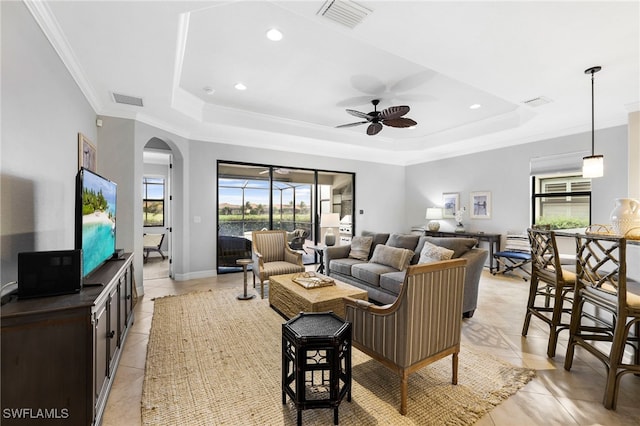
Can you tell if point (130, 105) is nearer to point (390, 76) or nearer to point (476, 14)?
point (390, 76)

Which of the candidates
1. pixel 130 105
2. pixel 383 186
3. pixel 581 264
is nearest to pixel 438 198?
pixel 383 186

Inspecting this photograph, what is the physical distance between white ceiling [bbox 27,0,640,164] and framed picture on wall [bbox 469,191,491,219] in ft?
4.93

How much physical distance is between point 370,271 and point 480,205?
3.97 m

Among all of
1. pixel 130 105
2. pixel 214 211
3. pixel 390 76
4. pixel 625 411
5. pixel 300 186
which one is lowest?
pixel 625 411

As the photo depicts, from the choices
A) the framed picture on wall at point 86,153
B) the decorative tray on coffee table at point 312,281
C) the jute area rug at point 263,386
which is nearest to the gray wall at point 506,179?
the jute area rug at point 263,386

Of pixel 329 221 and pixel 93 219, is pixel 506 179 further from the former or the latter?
pixel 93 219

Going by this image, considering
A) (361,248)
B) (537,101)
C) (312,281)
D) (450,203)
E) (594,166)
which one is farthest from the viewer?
(450,203)

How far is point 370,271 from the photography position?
3908mm

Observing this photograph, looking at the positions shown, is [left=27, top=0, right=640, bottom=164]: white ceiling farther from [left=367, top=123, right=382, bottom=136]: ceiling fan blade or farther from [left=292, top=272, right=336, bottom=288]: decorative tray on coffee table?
[left=292, top=272, right=336, bottom=288]: decorative tray on coffee table

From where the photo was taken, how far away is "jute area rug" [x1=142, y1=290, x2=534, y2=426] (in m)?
1.81

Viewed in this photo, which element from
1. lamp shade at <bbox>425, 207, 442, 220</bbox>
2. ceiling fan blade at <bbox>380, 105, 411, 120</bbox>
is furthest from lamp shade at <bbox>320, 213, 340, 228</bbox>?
lamp shade at <bbox>425, 207, 442, 220</bbox>

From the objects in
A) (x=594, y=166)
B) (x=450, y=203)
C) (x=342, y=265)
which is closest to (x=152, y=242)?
(x=342, y=265)

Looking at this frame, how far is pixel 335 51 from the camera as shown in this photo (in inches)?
118

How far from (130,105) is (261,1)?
2.71 meters
